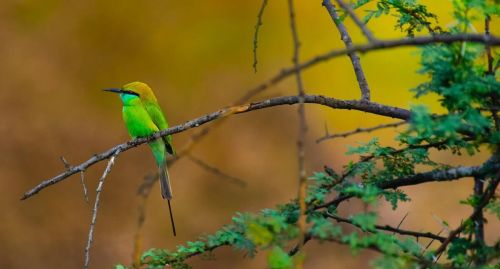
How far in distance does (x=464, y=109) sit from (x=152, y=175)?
1.53ft

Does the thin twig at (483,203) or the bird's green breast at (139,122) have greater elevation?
the bird's green breast at (139,122)

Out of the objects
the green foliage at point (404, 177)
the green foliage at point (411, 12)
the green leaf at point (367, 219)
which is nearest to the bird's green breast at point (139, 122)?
the green foliage at point (411, 12)

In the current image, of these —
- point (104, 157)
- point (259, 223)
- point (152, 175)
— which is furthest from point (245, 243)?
point (104, 157)

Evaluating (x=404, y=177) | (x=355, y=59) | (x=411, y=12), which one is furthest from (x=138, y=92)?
(x=404, y=177)

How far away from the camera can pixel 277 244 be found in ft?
2.89

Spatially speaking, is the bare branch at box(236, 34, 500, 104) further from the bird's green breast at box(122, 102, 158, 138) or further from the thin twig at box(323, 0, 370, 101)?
the bird's green breast at box(122, 102, 158, 138)

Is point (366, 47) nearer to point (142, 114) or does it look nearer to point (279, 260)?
point (279, 260)

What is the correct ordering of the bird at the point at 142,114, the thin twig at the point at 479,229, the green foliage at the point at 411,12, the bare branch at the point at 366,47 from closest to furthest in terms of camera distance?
the bare branch at the point at 366,47
the thin twig at the point at 479,229
the green foliage at the point at 411,12
the bird at the point at 142,114

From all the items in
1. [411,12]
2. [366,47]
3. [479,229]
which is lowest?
[479,229]

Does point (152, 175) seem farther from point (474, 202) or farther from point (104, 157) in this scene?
point (104, 157)

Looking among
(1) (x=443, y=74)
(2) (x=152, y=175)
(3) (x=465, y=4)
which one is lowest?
(2) (x=152, y=175)

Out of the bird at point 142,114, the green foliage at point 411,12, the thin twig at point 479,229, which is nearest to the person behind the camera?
the thin twig at point 479,229

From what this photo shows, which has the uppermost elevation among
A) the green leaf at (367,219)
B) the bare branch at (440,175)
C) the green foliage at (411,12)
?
the green foliage at (411,12)

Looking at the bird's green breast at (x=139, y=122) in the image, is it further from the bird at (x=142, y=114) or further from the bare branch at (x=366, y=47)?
the bare branch at (x=366, y=47)
